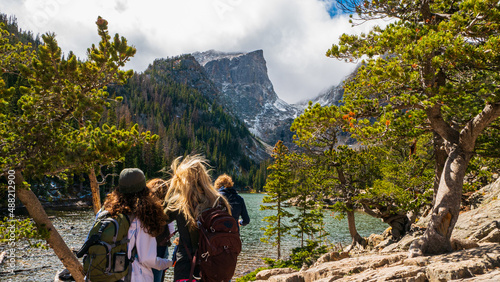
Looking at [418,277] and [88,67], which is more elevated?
[88,67]

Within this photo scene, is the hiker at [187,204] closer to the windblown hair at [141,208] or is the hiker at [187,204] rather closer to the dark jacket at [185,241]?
the dark jacket at [185,241]

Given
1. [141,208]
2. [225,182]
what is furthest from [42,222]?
[141,208]

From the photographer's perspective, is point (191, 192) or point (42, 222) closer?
point (191, 192)

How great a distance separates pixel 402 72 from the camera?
6.47m

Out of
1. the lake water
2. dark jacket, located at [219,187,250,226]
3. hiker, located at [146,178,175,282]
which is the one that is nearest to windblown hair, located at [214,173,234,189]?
dark jacket, located at [219,187,250,226]

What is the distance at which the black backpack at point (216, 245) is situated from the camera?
2.94 m

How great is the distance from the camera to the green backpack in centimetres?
264

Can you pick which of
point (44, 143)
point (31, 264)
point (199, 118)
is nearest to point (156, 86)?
point (199, 118)

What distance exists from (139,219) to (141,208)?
113 millimetres

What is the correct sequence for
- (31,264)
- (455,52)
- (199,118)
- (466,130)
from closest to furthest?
(455,52) → (466,130) → (31,264) → (199,118)

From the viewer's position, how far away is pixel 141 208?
2.85m

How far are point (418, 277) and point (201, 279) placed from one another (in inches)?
161

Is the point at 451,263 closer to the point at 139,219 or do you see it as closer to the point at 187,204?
the point at 187,204

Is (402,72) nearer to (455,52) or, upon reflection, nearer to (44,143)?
(455,52)
